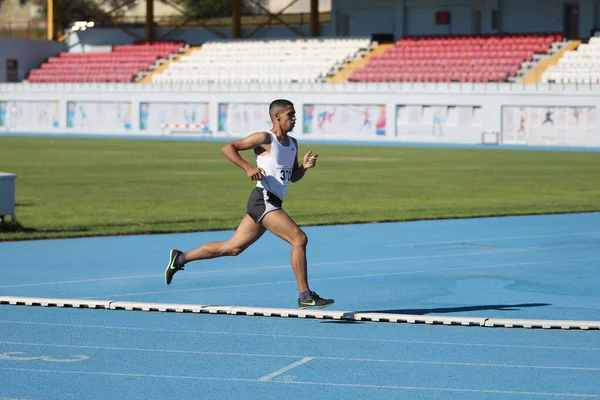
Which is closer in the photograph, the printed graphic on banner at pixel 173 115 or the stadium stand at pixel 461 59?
the stadium stand at pixel 461 59

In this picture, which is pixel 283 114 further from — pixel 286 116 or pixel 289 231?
pixel 289 231

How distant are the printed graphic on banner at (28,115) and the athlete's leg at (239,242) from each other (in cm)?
6375

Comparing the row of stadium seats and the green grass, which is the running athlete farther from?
the row of stadium seats

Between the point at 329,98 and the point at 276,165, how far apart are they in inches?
2101

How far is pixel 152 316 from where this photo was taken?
1100cm

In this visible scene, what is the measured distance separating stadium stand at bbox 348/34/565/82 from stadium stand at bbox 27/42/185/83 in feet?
54.1

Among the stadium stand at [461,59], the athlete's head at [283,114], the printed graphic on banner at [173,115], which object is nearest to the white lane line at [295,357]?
the athlete's head at [283,114]

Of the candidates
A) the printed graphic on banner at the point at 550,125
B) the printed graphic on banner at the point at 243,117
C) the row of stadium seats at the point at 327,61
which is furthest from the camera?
the printed graphic on banner at the point at 243,117

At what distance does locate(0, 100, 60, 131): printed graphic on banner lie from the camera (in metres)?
73.7

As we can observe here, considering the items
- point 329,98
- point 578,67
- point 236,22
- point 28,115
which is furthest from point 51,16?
point 578,67

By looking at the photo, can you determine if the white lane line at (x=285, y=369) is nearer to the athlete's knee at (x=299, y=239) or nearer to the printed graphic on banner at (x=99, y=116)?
the athlete's knee at (x=299, y=239)

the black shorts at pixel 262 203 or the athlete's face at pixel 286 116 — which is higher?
the athlete's face at pixel 286 116

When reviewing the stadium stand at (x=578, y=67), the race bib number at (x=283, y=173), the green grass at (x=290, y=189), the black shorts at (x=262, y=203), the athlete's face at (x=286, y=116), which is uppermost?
the stadium stand at (x=578, y=67)

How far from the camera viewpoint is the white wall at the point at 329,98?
186 ft
